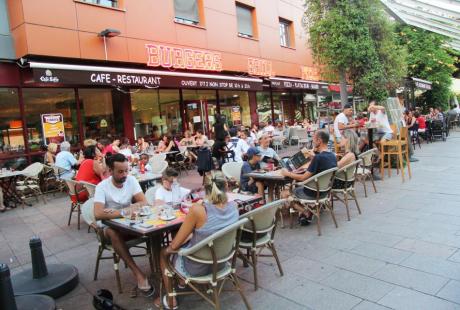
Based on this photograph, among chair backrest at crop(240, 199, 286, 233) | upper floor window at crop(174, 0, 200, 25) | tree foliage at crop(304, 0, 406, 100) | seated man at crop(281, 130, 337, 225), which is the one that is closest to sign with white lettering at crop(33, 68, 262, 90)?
upper floor window at crop(174, 0, 200, 25)

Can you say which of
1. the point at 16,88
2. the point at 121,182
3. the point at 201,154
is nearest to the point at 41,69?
the point at 16,88

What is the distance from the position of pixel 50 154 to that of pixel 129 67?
11.5 feet

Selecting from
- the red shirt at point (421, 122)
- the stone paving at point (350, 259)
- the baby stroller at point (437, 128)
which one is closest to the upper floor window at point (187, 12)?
the stone paving at point (350, 259)

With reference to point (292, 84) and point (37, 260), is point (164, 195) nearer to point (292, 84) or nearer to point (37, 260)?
point (37, 260)

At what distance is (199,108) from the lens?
46.2 feet

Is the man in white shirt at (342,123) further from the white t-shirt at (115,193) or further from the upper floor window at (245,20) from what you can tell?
the upper floor window at (245,20)

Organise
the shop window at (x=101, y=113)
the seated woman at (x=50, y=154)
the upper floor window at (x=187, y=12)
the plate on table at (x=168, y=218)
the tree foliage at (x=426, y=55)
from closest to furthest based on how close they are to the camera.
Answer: the plate on table at (x=168, y=218)
the seated woman at (x=50, y=154)
the shop window at (x=101, y=113)
the upper floor window at (x=187, y=12)
the tree foliage at (x=426, y=55)

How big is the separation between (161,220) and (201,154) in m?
5.46

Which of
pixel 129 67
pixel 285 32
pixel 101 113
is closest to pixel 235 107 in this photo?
pixel 285 32

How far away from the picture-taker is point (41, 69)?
8039 mm

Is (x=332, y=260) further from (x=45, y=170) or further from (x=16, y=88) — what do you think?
(x=16, y=88)

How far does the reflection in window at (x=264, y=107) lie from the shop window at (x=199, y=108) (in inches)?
117

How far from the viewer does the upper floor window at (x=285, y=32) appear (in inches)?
701

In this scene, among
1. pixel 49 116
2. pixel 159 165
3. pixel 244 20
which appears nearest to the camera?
pixel 159 165
